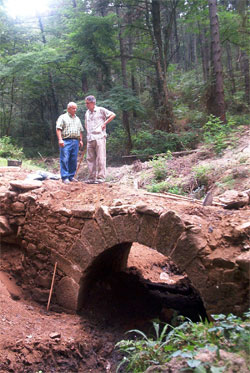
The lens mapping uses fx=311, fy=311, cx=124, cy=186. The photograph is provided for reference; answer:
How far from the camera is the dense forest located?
1212cm

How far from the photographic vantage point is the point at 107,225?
4.86m

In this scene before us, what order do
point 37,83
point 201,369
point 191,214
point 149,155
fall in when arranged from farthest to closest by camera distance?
point 37,83, point 149,155, point 191,214, point 201,369

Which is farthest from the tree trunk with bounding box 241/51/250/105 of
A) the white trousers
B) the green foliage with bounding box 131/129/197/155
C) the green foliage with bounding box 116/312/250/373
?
the green foliage with bounding box 116/312/250/373

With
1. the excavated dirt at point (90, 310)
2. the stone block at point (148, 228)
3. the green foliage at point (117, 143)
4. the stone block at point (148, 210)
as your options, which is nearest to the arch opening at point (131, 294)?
the excavated dirt at point (90, 310)

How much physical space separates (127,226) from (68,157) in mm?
2599

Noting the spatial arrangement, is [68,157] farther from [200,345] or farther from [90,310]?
[200,345]

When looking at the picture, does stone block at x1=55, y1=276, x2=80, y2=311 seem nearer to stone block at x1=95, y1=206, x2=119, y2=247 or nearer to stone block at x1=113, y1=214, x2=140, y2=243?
stone block at x1=95, y1=206, x2=119, y2=247

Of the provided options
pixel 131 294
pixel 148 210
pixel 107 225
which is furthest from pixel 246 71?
pixel 107 225

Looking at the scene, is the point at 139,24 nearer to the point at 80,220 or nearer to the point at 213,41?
the point at 213,41

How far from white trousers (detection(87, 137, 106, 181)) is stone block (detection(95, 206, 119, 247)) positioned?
5.80 feet

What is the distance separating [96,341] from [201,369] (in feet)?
9.51

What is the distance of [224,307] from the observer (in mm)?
3912

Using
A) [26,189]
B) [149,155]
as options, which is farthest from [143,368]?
[149,155]

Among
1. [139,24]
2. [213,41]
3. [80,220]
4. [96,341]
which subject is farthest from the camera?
[139,24]
